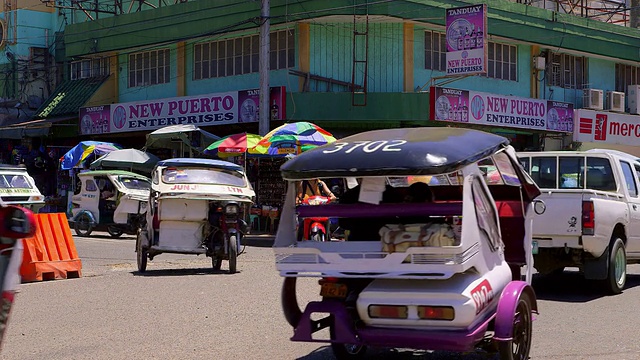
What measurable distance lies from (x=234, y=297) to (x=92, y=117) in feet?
80.0

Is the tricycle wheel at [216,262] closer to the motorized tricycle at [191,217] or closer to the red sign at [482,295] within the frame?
the motorized tricycle at [191,217]

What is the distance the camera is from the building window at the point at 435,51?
1162 inches

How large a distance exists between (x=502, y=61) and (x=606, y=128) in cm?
563

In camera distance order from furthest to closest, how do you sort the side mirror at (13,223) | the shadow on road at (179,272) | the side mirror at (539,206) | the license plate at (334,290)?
the shadow on road at (179,272) → the side mirror at (539,206) → the license plate at (334,290) → the side mirror at (13,223)

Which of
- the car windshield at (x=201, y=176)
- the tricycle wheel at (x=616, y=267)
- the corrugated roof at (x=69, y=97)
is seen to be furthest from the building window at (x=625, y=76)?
the tricycle wheel at (x=616, y=267)

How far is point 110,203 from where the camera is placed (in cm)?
2580

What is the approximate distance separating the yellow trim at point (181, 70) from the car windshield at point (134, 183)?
6.94 meters

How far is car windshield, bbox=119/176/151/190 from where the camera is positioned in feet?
85.2

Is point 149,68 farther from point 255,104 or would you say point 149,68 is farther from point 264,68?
point 264,68

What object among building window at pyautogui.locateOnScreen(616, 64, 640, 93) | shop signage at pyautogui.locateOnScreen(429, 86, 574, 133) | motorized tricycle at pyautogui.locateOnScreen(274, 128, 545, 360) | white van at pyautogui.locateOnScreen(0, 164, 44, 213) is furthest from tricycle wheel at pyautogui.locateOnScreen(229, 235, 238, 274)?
building window at pyautogui.locateOnScreen(616, 64, 640, 93)

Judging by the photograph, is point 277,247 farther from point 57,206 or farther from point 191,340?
point 57,206

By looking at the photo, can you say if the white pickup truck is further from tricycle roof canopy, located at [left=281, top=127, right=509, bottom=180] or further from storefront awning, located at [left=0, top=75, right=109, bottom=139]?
storefront awning, located at [left=0, top=75, right=109, bottom=139]

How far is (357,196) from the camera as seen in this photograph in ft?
24.7

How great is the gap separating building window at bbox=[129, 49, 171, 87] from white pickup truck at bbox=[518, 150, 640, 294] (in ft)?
75.7
